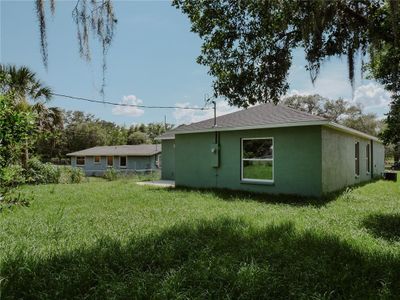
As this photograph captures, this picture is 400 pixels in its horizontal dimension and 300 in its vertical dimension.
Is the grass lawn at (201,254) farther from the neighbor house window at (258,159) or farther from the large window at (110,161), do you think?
the large window at (110,161)

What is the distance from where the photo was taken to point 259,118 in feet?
41.5

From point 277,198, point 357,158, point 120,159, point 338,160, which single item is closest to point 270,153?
point 277,198

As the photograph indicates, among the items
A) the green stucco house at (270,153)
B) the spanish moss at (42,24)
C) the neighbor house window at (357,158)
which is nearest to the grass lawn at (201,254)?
the spanish moss at (42,24)

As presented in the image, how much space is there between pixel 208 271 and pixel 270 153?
335 inches

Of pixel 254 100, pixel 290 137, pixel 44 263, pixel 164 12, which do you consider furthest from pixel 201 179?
pixel 44 263

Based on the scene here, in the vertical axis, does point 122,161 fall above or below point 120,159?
below

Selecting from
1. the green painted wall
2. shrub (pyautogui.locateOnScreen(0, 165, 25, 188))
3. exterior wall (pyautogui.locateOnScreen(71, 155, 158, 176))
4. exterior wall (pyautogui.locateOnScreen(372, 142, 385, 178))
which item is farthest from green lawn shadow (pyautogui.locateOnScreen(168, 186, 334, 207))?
exterior wall (pyautogui.locateOnScreen(71, 155, 158, 176))

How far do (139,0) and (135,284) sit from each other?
12.9 ft

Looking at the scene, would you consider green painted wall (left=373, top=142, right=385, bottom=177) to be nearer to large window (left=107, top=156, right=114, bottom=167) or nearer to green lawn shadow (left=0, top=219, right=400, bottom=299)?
green lawn shadow (left=0, top=219, right=400, bottom=299)

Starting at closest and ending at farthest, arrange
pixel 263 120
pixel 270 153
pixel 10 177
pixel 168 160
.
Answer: pixel 10 177
pixel 270 153
pixel 263 120
pixel 168 160

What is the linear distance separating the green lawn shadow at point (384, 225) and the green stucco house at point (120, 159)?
924 inches

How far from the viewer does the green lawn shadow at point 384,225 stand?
18.5 ft

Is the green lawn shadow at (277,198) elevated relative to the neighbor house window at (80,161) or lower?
lower

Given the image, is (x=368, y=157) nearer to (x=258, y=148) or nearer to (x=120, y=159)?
(x=258, y=148)
